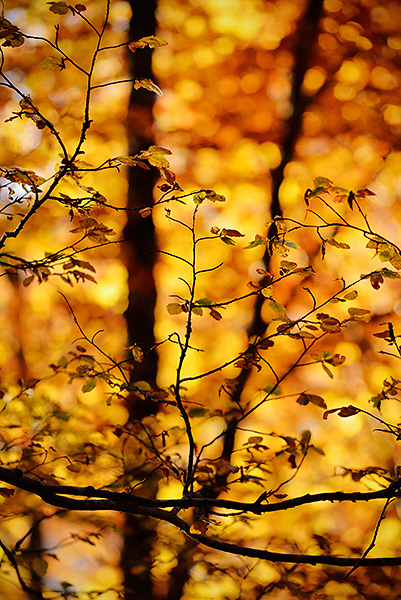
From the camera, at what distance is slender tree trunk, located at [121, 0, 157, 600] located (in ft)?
11.1

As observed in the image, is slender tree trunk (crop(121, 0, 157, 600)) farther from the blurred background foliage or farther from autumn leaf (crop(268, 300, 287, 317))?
autumn leaf (crop(268, 300, 287, 317))

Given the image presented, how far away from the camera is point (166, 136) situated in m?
3.58

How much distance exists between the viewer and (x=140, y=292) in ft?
11.5

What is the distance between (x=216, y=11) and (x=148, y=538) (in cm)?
436

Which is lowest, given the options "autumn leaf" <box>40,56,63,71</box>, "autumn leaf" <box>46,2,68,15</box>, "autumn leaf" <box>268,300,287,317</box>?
"autumn leaf" <box>268,300,287,317</box>

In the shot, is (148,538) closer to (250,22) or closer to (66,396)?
(66,396)

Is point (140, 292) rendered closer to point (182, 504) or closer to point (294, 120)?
point (294, 120)

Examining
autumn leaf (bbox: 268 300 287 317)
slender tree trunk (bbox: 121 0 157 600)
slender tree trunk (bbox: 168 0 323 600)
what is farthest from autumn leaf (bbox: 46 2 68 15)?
slender tree trunk (bbox: 168 0 323 600)

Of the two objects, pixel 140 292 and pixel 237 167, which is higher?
pixel 237 167

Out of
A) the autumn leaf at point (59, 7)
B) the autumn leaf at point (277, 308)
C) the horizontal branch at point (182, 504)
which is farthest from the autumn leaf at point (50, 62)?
the horizontal branch at point (182, 504)

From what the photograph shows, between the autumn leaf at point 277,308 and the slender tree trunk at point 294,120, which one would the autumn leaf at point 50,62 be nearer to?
the autumn leaf at point 277,308

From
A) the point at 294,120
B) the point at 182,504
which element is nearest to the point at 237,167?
the point at 294,120

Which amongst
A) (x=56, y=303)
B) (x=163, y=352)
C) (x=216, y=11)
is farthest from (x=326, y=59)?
(x=56, y=303)

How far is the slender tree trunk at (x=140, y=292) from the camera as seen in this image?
3.38 metres
